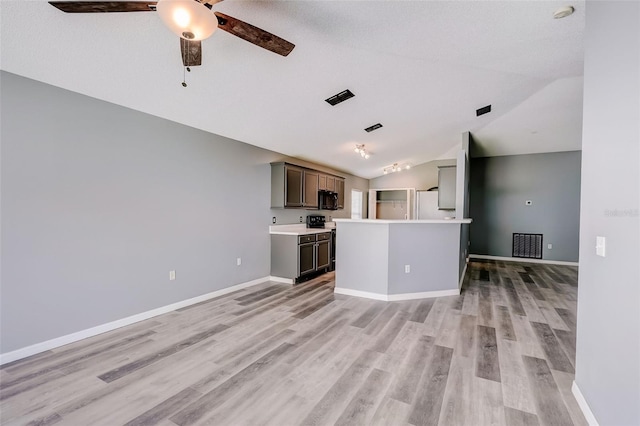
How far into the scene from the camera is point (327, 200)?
664 centimetres

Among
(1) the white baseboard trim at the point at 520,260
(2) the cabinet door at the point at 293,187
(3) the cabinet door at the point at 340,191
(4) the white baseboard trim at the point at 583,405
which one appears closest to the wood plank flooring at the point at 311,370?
(4) the white baseboard trim at the point at 583,405

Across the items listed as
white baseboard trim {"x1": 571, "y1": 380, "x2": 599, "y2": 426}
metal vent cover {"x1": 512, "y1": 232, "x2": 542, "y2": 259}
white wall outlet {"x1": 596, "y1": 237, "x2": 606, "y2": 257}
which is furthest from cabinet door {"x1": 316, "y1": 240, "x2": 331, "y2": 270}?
metal vent cover {"x1": 512, "y1": 232, "x2": 542, "y2": 259}

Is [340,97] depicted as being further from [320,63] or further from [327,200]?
[327,200]

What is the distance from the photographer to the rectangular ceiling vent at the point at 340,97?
11.5ft

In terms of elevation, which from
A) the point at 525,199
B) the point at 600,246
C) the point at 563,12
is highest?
the point at 563,12

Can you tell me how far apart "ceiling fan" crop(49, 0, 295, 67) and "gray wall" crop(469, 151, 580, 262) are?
7.60 m

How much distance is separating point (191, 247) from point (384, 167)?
5.68 m

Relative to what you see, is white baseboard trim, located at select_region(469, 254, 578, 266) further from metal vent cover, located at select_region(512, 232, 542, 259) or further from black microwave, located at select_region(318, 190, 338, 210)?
black microwave, located at select_region(318, 190, 338, 210)

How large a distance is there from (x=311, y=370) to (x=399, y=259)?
234 centimetres

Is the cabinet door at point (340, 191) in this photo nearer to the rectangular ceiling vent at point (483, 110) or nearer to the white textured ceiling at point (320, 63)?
the white textured ceiling at point (320, 63)

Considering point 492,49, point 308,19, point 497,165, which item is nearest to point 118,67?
point 308,19

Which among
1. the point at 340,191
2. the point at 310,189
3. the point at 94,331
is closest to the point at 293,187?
the point at 310,189

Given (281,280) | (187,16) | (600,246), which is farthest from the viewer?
(281,280)

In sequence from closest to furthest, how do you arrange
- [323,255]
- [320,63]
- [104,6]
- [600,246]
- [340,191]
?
[104,6], [600,246], [320,63], [323,255], [340,191]
